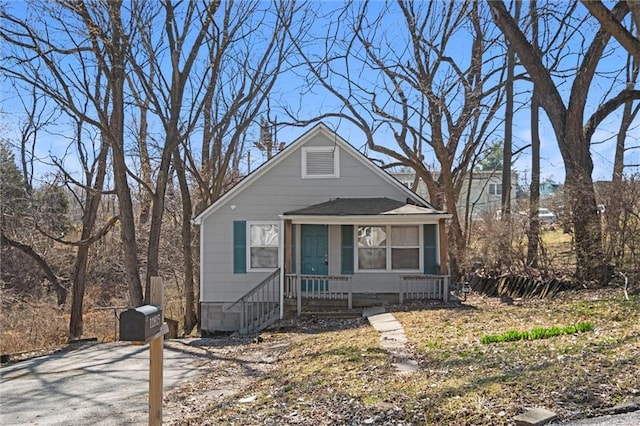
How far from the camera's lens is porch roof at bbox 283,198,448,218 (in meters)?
13.5

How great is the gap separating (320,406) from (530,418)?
2110 mm

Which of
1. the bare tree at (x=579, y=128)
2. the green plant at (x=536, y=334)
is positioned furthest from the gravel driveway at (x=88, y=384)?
the bare tree at (x=579, y=128)

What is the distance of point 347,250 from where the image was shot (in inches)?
582

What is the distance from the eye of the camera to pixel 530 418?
165 inches

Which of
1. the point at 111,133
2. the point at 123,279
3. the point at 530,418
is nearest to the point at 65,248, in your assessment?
the point at 123,279

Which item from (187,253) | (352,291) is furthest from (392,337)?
(187,253)

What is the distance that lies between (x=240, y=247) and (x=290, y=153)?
3100mm

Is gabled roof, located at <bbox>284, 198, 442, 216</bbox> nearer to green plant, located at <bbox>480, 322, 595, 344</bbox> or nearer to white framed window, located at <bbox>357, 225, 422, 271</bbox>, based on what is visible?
white framed window, located at <bbox>357, 225, 422, 271</bbox>

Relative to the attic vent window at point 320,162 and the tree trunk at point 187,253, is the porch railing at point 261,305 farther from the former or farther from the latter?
the tree trunk at point 187,253

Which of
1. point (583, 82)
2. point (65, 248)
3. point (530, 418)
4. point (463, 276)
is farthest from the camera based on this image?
point (65, 248)

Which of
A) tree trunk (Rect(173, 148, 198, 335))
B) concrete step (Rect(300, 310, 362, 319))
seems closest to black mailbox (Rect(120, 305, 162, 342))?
concrete step (Rect(300, 310, 362, 319))

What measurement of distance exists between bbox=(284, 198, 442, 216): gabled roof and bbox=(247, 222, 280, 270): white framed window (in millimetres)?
989

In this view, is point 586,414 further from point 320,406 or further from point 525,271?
point 525,271

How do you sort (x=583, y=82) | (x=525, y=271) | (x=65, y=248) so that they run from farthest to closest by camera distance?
(x=65, y=248)
(x=525, y=271)
(x=583, y=82)
